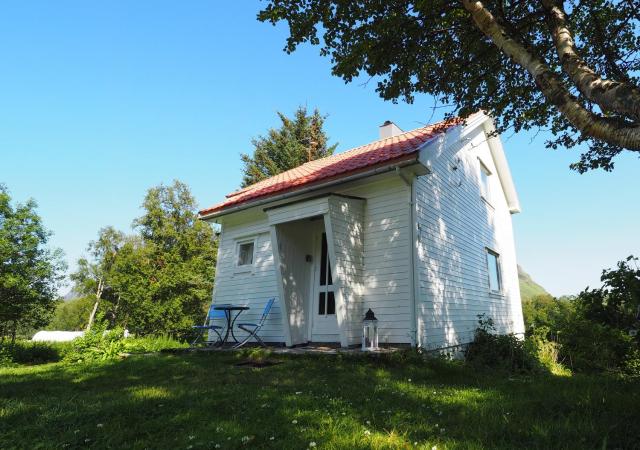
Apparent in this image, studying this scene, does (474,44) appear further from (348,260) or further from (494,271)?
(494,271)

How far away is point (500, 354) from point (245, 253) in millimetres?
6860

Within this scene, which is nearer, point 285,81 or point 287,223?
point 287,223

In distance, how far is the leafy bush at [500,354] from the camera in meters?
7.43

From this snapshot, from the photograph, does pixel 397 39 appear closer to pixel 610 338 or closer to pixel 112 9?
pixel 112 9

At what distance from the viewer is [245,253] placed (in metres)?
10.1

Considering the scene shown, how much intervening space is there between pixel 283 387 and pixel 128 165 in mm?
15555

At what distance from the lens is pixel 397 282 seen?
6.99m

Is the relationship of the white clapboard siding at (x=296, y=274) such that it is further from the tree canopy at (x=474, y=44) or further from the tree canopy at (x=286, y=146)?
the tree canopy at (x=286, y=146)

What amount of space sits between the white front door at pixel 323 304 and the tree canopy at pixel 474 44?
12.6 feet

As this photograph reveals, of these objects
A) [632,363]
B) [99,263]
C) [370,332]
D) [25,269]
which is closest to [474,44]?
[370,332]

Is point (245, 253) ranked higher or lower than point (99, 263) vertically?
lower

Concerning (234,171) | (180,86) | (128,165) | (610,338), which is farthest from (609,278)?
(234,171)

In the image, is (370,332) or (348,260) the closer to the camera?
(370,332)

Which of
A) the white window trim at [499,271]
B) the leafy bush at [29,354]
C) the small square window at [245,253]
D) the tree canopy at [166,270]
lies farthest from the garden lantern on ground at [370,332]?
the tree canopy at [166,270]
